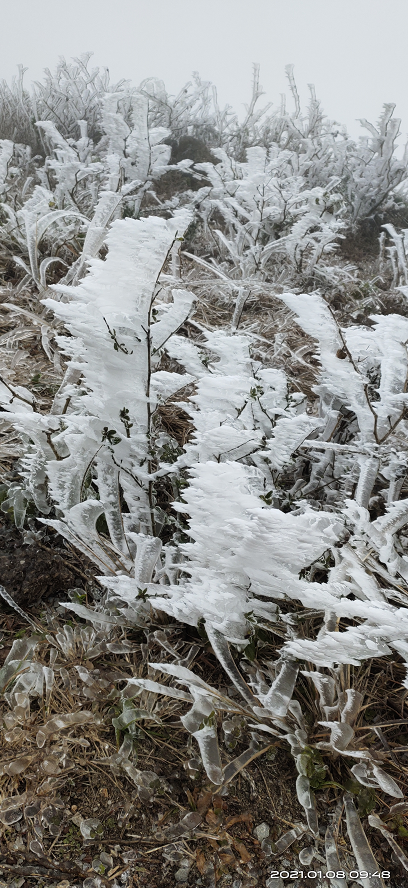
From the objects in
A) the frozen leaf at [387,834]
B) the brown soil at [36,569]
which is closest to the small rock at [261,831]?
the frozen leaf at [387,834]

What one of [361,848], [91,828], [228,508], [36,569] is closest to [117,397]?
[228,508]

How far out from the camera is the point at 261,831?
885 mm

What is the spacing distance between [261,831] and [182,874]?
5.9 inches

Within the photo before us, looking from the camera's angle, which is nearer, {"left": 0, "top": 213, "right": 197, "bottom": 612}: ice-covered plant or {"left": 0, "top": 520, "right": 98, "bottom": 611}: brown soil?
{"left": 0, "top": 213, "right": 197, "bottom": 612}: ice-covered plant

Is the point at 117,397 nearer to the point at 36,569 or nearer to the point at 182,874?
the point at 36,569

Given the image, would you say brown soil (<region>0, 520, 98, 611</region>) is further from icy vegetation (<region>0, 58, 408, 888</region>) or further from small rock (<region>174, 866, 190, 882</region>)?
small rock (<region>174, 866, 190, 882</region>)

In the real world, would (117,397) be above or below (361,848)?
above

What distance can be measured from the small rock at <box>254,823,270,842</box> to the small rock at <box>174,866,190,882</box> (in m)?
0.13

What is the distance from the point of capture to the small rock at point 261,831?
88 centimetres

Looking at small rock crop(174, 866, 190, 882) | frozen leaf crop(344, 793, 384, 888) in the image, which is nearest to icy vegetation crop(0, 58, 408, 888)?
frozen leaf crop(344, 793, 384, 888)

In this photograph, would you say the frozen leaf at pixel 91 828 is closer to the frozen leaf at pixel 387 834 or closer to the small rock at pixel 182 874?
the small rock at pixel 182 874

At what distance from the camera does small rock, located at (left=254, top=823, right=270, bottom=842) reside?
0.88m

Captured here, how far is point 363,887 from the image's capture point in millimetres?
824

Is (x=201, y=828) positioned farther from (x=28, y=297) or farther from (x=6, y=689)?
(x=28, y=297)
